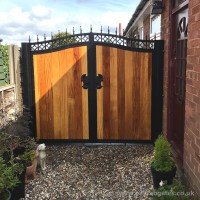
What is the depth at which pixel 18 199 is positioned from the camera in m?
3.80

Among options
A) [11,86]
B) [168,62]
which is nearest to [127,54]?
[168,62]

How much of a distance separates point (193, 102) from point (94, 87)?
107 inches

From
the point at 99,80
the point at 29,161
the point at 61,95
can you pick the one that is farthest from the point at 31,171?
the point at 99,80

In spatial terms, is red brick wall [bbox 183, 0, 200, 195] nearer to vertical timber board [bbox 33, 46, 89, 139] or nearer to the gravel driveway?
the gravel driveway

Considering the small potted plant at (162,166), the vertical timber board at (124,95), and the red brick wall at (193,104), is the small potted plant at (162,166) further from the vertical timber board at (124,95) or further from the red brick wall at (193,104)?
the vertical timber board at (124,95)

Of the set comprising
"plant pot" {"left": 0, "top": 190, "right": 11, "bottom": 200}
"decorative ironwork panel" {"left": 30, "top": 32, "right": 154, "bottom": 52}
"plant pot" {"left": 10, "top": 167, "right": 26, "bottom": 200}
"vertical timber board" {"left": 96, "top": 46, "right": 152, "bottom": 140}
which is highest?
"decorative ironwork panel" {"left": 30, "top": 32, "right": 154, "bottom": 52}

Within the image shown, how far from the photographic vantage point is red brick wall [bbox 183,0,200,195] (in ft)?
10.4

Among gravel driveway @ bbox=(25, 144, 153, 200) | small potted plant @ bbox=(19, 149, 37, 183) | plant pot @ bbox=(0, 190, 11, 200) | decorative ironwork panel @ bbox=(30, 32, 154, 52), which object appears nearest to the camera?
plant pot @ bbox=(0, 190, 11, 200)

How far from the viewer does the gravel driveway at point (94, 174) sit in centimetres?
396

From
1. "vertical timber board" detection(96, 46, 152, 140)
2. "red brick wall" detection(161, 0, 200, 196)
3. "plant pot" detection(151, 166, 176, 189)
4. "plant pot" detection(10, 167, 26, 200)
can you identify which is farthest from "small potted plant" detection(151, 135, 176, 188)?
"vertical timber board" detection(96, 46, 152, 140)

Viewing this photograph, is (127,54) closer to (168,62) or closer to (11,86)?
(168,62)

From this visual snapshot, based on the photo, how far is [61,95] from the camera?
5.87m

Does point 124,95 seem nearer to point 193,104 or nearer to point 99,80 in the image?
point 99,80

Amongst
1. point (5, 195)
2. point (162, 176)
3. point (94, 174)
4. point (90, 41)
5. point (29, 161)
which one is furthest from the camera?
point (90, 41)
